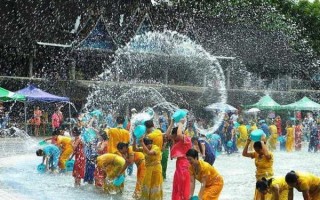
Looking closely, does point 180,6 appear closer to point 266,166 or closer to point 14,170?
point 14,170

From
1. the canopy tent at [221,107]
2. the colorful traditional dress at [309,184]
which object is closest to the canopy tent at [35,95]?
the canopy tent at [221,107]

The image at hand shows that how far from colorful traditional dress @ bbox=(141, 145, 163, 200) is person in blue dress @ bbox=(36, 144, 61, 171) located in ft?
13.9

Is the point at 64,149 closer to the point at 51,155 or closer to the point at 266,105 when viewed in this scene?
the point at 51,155

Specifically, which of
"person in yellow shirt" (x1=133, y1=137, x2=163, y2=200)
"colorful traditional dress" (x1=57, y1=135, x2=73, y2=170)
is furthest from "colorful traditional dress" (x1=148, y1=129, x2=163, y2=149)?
"colorful traditional dress" (x1=57, y1=135, x2=73, y2=170)

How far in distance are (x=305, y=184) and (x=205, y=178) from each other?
4.41ft

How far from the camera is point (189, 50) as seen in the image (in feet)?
90.6

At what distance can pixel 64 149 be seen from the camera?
12.4m

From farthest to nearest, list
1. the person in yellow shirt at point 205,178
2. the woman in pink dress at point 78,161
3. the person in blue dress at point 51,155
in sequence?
1. the person in blue dress at point 51,155
2. the woman in pink dress at point 78,161
3. the person in yellow shirt at point 205,178

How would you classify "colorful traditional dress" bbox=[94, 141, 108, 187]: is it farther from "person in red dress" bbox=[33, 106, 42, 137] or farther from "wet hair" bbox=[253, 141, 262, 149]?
"person in red dress" bbox=[33, 106, 42, 137]

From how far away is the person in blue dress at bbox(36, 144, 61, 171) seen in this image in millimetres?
12323

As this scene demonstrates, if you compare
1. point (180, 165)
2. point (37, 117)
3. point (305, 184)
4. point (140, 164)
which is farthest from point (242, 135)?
point (305, 184)

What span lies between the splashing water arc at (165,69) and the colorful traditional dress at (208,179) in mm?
19269

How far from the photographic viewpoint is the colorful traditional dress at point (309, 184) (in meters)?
6.02

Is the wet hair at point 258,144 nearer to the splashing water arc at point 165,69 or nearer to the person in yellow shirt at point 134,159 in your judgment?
the person in yellow shirt at point 134,159
